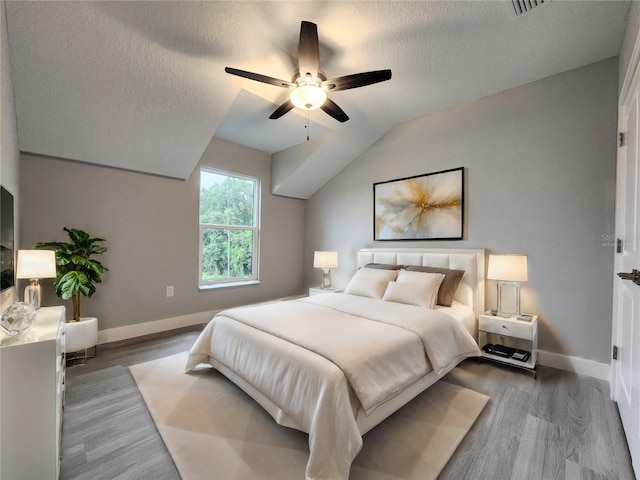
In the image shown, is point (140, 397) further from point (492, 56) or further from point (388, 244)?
point (492, 56)

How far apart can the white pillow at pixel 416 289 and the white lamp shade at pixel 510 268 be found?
494 mm

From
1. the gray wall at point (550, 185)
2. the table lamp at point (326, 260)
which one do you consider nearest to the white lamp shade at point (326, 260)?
A: the table lamp at point (326, 260)

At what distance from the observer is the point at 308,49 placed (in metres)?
2.00

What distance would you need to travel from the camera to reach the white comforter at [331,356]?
1405mm

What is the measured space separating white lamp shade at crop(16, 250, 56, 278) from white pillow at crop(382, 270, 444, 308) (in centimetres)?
299

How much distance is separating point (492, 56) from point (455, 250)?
1901 millimetres

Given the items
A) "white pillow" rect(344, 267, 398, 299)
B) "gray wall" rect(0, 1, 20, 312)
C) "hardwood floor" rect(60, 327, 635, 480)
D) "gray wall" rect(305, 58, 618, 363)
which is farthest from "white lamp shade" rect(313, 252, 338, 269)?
"gray wall" rect(0, 1, 20, 312)

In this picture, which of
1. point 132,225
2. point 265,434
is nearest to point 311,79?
point 265,434

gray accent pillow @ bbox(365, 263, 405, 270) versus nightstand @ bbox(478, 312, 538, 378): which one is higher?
gray accent pillow @ bbox(365, 263, 405, 270)

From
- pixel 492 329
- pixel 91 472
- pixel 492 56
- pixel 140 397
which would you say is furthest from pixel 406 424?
pixel 492 56

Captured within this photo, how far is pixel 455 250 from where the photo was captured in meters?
3.26

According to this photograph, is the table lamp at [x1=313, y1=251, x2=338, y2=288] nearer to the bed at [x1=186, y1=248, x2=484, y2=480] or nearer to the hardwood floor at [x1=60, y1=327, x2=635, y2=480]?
the bed at [x1=186, y1=248, x2=484, y2=480]

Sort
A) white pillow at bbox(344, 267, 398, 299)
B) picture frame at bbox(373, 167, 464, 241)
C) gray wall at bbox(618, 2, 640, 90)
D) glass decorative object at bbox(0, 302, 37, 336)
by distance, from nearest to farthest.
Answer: glass decorative object at bbox(0, 302, 37, 336) → gray wall at bbox(618, 2, 640, 90) → white pillow at bbox(344, 267, 398, 299) → picture frame at bbox(373, 167, 464, 241)

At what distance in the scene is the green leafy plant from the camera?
103 inches
